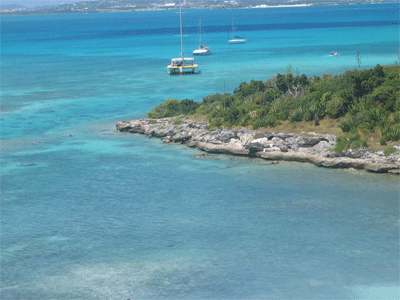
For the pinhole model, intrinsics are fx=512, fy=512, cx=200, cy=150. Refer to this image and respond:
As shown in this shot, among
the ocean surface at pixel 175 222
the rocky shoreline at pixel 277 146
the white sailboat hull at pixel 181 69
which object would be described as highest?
the white sailboat hull at pixel 181 69

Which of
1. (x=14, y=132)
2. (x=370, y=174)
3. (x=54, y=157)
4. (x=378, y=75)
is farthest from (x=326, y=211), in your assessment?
(x=14, y=132)

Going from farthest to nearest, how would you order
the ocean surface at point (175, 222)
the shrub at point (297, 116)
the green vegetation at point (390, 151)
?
the shrub at point (297, 116)
the green vegetation at point (390, 151)
the ocean surface at point (175, 222)

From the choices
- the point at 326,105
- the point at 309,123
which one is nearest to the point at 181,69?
the point at 326,105

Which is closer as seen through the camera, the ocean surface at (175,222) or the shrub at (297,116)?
the ocean surface at (175,222)

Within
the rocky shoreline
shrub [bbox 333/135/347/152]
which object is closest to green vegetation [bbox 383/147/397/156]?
the rocky shoreline

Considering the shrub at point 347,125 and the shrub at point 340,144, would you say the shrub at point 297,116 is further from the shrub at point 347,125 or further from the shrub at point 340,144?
the shrub at point 340,144

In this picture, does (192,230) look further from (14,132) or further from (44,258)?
(14,132)

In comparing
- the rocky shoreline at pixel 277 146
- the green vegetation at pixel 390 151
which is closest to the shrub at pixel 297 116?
the rocky shoreline at pixel 277 146

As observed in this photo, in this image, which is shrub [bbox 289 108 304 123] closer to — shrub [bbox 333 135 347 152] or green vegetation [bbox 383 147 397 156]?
shrub [bbox 333 135 347 152]
